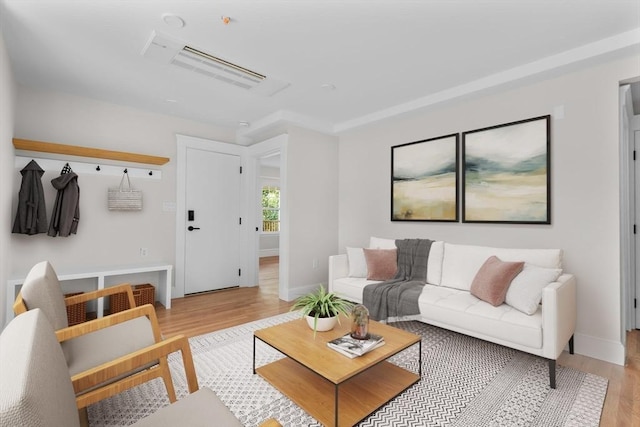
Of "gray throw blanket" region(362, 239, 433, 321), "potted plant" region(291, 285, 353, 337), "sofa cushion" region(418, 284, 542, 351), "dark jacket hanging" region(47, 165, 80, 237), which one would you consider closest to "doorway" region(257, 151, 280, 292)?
"dark jacket hanging" region(47, 165, 80, 237)

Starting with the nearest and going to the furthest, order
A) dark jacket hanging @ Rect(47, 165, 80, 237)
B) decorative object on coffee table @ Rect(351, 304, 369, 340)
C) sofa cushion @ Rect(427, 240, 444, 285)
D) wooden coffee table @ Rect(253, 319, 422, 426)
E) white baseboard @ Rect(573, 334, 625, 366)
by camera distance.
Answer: wooden coffee table @ Rect(253, 319, 422, 426), decorative object on coffee table @ Rect(351, 304, 369, 340), white baseboard @ Rect(573, 334, 625, 366), sofa cushion @ Rect(427, 240, 444, 285), dark jacket hanging @ Rect(47, 165, 80, 237)

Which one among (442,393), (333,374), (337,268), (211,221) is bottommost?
(442,393)

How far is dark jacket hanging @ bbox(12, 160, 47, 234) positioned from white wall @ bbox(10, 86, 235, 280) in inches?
6.1

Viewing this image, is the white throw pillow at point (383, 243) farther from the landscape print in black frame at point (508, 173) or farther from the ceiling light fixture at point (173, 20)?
the ceiling light fixture at point (173, 20)

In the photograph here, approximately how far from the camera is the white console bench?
2934 mm

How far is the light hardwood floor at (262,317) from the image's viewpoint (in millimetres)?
1909

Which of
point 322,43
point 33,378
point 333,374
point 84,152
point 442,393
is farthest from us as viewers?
point 84,152

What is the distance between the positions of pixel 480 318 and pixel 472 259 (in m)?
0.76

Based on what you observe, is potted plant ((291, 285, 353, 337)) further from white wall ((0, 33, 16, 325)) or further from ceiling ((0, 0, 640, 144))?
white wall ((0, 33, 16, 325))

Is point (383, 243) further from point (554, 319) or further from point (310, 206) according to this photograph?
point (554, 319)

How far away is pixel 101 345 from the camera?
1771 mm

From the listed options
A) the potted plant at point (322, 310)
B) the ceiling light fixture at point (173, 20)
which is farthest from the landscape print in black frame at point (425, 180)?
the ceiling light fixture at point (173, 20)

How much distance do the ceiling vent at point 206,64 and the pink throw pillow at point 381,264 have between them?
6.84 feet

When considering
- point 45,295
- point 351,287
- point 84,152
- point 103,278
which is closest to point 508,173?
point 351,287
